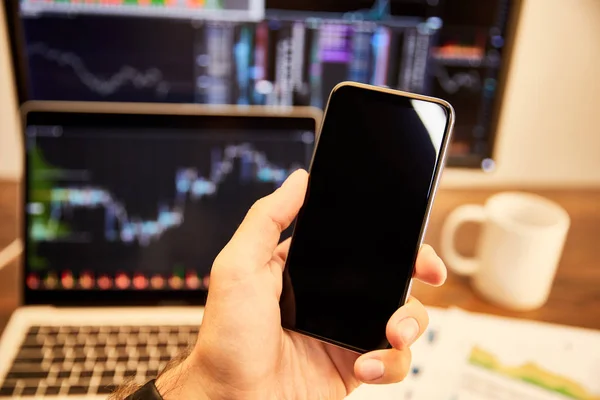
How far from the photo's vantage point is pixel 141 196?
744 millimetres

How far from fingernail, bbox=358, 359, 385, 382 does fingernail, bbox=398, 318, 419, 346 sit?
0.10 feet

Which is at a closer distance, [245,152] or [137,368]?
[137,368]

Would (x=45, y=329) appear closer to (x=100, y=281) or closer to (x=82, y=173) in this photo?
(x=100, y=281)

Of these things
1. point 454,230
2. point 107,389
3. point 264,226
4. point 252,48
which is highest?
point 252,48

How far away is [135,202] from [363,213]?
34 centimetres

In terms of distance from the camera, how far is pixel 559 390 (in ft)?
2.12

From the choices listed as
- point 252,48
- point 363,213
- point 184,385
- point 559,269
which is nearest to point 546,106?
point 559,269

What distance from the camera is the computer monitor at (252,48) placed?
0.85 m

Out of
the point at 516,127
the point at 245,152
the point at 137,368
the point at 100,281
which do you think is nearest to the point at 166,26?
the point at 245,152

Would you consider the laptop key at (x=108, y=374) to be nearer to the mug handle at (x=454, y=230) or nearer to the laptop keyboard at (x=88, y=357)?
the laptop keyboard at (x=88, y=357)

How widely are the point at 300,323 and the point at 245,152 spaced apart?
0.28 m

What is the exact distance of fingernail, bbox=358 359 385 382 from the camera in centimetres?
49

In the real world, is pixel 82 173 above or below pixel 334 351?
above

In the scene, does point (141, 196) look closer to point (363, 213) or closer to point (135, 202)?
point (135, 202)
